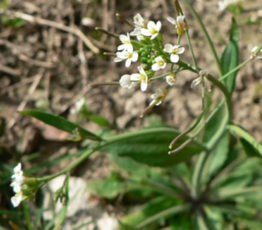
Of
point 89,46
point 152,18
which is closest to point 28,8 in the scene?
point 89,46

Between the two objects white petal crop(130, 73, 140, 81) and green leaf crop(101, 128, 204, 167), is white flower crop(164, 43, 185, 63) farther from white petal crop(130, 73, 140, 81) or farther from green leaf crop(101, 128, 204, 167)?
green leaf crop(101, 128, 204, 167)

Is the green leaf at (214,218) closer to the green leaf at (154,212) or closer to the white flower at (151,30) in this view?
the green leaf at (154,212)

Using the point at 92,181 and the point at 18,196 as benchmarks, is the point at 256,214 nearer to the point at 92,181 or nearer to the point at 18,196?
the point at 92,181

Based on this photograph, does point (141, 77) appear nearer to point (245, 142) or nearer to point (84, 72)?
point (245, 142)

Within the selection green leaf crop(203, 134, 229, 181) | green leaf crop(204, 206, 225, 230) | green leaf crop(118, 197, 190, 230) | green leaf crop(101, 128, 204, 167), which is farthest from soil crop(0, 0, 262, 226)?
green leaf crop(101, 128, 204, 167)

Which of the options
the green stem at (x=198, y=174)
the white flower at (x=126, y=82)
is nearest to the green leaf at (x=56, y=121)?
the white flower at (x=126, y=82)

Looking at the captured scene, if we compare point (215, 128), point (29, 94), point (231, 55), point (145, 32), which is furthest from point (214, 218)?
point (29, 94)
